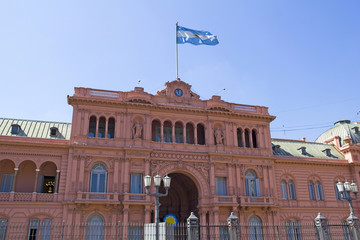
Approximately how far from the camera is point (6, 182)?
34500 mm

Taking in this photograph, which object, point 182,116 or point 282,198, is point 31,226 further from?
point 282,198

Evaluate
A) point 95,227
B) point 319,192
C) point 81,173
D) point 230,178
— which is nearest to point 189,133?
point 230,178

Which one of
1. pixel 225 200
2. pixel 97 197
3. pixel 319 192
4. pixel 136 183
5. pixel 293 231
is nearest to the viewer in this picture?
pixel 97 197

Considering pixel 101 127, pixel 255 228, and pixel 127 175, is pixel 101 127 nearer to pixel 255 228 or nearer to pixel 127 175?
pixel 127 175

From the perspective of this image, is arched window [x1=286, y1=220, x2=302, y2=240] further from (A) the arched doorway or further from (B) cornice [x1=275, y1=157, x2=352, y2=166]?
(A) the arched doorway

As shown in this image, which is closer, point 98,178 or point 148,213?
point 148,213

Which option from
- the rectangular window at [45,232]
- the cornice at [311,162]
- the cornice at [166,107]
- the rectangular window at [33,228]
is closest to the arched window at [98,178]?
the rectangular window at [45,232]

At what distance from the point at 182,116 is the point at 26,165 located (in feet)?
58.6

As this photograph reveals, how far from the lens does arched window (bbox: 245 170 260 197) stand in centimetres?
3978

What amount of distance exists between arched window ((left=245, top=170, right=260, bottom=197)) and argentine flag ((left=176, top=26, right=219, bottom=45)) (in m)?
16.7

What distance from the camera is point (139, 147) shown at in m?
36.6

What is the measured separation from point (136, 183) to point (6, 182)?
13.2 meters

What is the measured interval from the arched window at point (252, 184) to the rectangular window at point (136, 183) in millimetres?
12673

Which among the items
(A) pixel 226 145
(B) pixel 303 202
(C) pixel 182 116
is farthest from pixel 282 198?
(C) pixel 182 116
